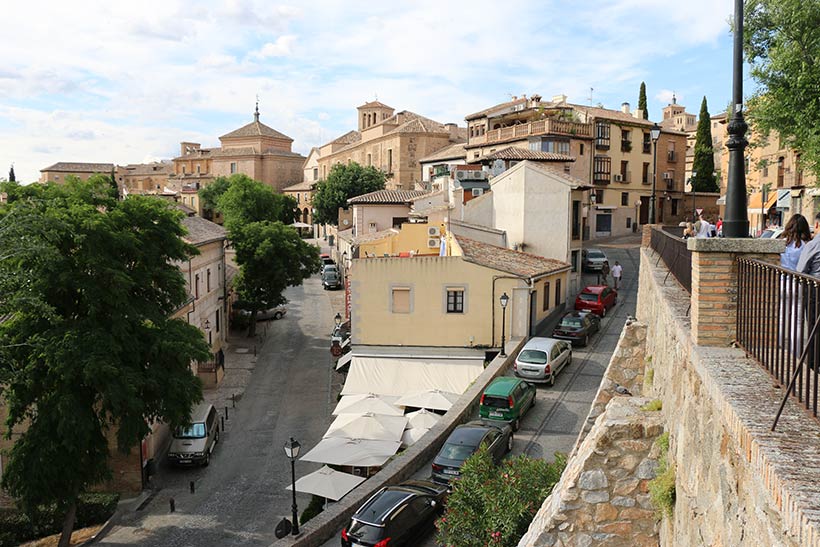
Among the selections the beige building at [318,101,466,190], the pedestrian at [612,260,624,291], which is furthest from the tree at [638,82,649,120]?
the pedestrian at [612,260,624,291]

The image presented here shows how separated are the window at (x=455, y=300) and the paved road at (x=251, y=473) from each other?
6280 millimetres

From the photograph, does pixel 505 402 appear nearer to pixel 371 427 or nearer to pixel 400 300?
pixel 371 427

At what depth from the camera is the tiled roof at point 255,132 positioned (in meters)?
102

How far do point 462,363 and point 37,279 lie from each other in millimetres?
13573

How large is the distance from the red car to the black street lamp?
23.2m

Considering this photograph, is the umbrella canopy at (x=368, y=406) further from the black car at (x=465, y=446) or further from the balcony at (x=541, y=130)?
the balcony at (x=541, y=130)

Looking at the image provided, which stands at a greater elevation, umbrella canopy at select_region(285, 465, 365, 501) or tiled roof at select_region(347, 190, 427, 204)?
tiled roof at select_region(347, 190, 427, 204)

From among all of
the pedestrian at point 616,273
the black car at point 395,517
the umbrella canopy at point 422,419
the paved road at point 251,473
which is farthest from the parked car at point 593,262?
the black car at point 395,517

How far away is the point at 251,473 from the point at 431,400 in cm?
596

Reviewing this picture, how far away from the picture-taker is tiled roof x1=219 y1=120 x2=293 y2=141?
102m

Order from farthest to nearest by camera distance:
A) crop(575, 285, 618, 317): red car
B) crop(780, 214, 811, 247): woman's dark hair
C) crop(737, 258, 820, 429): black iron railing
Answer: crop(575, 285, 618, 317): red car
crop(780, 214, 811, 247): woman's dark hair
crop(737, 258, 820, 429): black iron railing

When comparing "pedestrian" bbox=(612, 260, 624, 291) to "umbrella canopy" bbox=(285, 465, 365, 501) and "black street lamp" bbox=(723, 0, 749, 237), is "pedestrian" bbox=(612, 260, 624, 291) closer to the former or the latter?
"umbrella canopy" bbox=(285, 465, 365, 501)

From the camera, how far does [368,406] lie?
19891 millimetres

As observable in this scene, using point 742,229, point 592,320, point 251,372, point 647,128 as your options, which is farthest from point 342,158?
point 742,229
